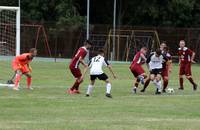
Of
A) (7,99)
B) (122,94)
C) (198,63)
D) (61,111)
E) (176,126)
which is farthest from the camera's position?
(198,63)

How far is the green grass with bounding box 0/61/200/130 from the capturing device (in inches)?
501

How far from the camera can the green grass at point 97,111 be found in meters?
12.7

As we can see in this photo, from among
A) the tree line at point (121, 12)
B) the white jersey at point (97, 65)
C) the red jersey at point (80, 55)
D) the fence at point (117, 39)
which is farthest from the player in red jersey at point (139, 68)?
the tree line at point (121, 12)

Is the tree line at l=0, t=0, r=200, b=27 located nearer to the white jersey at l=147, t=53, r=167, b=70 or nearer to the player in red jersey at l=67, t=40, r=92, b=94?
the white jersey at l=147, t=53, r=167, b=70

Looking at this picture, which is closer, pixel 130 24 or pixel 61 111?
pixel 61 111

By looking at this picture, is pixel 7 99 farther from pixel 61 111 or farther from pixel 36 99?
pixel 61 111

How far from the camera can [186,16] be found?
209 feet

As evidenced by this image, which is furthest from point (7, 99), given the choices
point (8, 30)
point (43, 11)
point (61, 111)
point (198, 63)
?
point (43, 11)

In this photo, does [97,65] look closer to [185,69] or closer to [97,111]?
[97,111]

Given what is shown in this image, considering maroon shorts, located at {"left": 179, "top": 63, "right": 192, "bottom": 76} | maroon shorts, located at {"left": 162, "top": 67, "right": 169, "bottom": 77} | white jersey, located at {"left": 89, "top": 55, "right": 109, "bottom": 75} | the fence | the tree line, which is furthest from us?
the tree line

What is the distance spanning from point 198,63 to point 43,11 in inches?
676

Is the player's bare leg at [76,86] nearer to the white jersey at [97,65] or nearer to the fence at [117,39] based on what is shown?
the white jersey at [97,65]

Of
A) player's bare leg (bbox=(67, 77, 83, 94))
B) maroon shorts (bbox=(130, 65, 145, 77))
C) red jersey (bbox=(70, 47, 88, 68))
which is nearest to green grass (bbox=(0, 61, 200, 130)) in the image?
player's bare leg (bbox=(67, 77, 83, 94))

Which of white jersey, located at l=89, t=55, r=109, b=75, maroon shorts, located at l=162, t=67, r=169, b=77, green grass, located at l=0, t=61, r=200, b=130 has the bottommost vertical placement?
green grass, located at l=0, t=61, r=200, b=130
